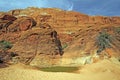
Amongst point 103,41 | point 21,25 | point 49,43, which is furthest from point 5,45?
point 103,41

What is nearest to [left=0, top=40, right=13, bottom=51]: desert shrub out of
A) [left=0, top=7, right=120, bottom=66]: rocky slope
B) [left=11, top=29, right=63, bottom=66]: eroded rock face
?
[left=0, top=7, right=120, bottom=66]: rocky slope

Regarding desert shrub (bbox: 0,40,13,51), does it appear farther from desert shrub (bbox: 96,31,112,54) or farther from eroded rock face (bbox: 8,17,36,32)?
desert shrub (bbox: 96,31,112,54)

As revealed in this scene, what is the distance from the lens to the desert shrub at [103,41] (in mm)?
72031

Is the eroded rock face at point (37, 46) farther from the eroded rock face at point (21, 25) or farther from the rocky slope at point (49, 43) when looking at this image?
the eroded rock face at point (21, 25)

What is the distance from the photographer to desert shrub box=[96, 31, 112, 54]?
7203 centimetres

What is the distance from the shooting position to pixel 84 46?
76688mm

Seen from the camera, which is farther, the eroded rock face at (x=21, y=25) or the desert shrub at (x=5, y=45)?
the eroded rock face at (x=21, y=25)

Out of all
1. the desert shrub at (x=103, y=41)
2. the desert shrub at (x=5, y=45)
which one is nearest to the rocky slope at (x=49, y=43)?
the desert shrub at (x=103, y=41)

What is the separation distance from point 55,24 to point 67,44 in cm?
2236

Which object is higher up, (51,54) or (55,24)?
(55,24)

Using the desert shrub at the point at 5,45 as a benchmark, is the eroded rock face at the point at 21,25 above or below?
above

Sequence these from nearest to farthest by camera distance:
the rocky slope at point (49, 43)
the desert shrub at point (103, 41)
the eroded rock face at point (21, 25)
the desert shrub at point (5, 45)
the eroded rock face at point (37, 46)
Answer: the rocky slope at point (49, 43)
the eroded rock face at point (37, 46)
the desert shrub at point (103, 41)
the desert shrub at point (5, 45)
the eroded rock face at point (21, 25)

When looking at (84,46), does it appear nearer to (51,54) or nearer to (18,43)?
(51,54)

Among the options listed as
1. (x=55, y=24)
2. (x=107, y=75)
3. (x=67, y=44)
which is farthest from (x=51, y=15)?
(x=107, y=75)
